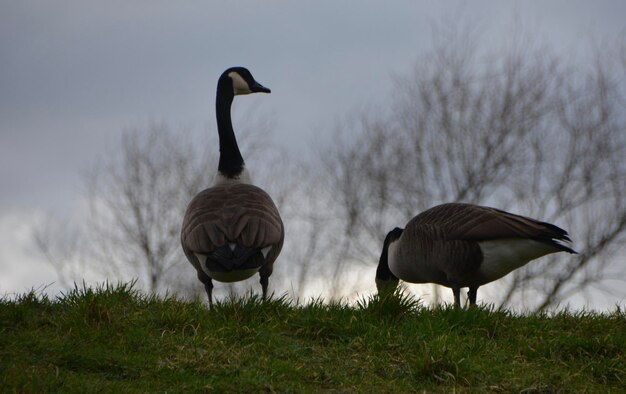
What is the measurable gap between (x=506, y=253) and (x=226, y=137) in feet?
14.5

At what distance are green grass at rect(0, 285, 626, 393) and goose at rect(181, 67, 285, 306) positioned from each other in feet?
2.15

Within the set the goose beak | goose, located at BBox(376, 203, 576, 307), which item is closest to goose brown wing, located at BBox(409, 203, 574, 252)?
goose, located at BBox(376, 203, 576, 307)

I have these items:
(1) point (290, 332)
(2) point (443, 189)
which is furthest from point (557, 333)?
(2) point (443, 189)

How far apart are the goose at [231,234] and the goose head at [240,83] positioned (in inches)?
99.1

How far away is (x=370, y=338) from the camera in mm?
7074

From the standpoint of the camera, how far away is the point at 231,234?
836 centimetres

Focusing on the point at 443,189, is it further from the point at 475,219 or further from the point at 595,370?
the point at 595,370

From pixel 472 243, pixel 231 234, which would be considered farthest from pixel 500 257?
pixel 231 234

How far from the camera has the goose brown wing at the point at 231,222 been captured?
8.35m

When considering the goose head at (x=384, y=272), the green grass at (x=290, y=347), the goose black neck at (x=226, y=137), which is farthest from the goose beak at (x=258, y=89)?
the green grass at (x=290, y=347)

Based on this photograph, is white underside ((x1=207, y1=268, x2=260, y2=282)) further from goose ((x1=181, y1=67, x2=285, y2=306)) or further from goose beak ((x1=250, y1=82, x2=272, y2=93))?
goose beak ((x1=250, y1=82, x2=272, y2=93))

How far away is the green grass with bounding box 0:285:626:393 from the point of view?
6.23 metres

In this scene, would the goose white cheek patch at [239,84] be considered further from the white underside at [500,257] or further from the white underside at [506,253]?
the white underside at [506,253]

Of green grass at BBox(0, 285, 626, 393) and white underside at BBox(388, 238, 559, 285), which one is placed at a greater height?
white underside at BBox(388, 238, 559, 285)
